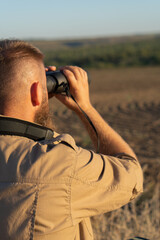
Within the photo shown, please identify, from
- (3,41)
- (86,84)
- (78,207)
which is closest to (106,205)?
(78,207)

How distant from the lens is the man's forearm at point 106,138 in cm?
175

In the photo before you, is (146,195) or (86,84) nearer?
(86,84)

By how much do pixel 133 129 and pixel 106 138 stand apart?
22.1 feet

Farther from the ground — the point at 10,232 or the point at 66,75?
the point at 66,75

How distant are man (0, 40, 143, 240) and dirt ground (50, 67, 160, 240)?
6.16ft

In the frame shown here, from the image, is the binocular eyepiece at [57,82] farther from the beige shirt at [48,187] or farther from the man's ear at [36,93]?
the beige shirt at [48,187]

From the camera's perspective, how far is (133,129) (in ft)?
27.8

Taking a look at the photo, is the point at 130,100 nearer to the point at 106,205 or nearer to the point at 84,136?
the point at 84,136

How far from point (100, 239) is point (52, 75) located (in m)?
1.84

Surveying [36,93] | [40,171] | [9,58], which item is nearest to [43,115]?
[36,93]

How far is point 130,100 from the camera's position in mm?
12516

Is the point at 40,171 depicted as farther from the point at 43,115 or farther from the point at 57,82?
the point at 57,82

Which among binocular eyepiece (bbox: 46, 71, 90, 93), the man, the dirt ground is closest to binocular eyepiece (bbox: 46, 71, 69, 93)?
binocular eyepiece (bbox: 46, 71, 90, 93)

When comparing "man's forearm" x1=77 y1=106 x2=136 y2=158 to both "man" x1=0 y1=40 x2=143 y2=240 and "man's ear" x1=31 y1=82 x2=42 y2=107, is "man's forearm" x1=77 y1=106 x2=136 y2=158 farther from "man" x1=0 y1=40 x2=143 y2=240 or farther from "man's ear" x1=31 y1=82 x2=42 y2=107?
"man's ear" x1=31 y1=82 x2=42 y2=107
